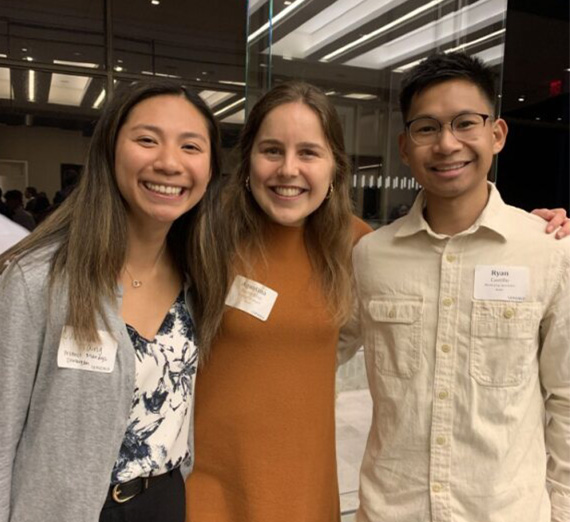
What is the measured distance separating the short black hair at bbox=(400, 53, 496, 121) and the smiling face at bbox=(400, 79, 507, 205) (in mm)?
14

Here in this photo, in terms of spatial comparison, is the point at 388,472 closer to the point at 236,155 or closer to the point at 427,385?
the point at 427,385

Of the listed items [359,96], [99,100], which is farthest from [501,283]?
[99,100]

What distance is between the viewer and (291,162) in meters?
1.32

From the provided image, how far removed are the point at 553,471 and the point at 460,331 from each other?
44cm

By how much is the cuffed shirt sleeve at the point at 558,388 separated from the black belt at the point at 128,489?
968mm

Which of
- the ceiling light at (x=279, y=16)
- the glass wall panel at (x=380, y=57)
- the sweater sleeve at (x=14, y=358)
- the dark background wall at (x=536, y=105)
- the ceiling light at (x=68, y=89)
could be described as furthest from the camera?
the dark background wall at (x=536, y=105)

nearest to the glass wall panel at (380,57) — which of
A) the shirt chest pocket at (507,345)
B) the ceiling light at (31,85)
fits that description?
the ceiling light at (31,85)

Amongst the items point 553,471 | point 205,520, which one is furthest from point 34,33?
point 553,471

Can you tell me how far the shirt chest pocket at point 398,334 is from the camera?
1253 mm

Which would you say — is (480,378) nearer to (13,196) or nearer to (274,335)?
(274,335)

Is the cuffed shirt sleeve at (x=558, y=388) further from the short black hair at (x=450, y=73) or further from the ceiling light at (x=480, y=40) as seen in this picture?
the ceiling light at (x=480, y=40)

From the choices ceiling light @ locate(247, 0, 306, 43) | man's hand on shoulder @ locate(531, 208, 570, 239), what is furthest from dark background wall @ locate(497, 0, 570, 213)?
man's hand on shoulder @ locate(531, 208, 570, 239)

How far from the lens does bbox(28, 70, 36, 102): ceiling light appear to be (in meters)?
3.99

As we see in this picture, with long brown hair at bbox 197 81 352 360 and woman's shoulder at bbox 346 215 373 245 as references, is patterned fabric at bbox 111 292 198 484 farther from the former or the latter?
woman's shoulder at bbox 346 215 373 245
